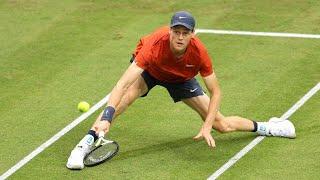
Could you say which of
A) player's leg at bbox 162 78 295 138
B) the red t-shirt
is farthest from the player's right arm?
player's leg at bbox 162 78 295 138

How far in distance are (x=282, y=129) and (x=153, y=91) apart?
2.99 m

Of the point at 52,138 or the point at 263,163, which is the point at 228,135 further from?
the point at 52,138

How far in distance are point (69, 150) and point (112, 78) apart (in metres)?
2.96

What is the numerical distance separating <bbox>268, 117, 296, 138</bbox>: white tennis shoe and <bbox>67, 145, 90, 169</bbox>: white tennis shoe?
2830mm

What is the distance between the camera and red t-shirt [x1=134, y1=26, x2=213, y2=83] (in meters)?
11.9

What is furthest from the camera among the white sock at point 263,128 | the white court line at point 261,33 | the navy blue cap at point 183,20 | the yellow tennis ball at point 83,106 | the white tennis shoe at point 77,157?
the white court line at point 261,33

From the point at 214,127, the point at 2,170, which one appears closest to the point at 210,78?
the point at 214,127

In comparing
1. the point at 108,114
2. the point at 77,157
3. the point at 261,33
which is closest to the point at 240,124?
the point at 108,114

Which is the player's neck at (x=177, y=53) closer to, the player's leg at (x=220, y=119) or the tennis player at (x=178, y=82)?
the tennis player at (x=178, y=82)

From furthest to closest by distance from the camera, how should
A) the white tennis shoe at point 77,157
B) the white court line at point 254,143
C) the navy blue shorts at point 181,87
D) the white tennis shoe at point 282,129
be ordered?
Answer: 1. the white tennis shoe at point 282,129
2. the navy blue shorts at point 181,87
3. the white tennis shoe at point 77,157
4. the white court line at point 254,143

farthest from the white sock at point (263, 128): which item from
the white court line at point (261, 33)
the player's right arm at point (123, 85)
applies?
the white court line at point (261, 33)

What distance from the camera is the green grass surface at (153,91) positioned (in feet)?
40.1

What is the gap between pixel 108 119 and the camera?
456 inches

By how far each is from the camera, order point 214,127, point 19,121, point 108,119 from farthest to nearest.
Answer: point 19,121, point 214,127, point 108,119
